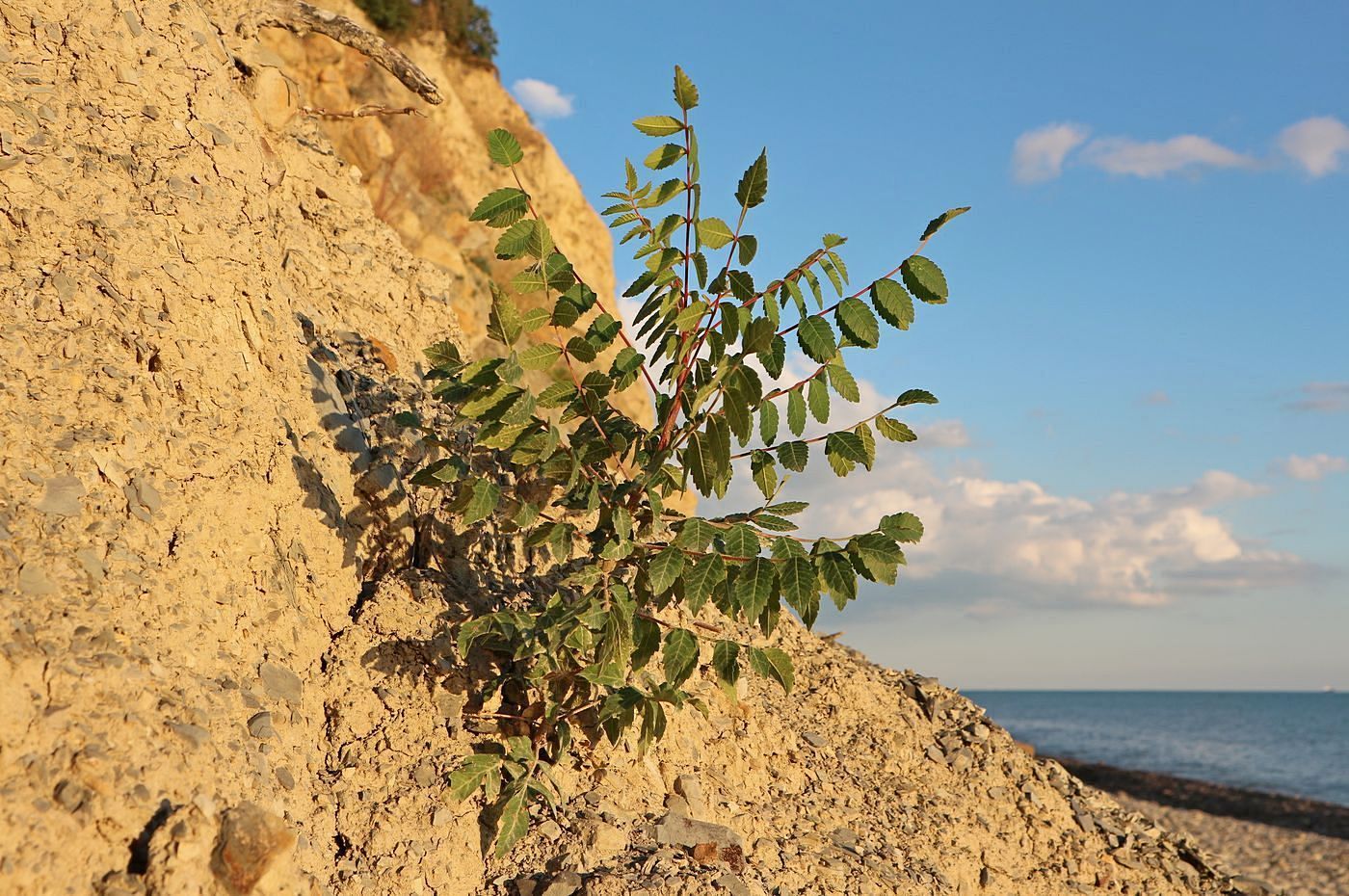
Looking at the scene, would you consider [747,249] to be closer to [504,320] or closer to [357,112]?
[504,320]

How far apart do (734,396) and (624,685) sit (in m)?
1.40

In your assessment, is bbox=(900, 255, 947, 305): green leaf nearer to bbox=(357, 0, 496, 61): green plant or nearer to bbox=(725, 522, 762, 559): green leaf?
bbox=(725, 522, 762, 559): green leaf

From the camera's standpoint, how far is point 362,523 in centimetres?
480

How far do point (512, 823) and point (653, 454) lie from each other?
1.53 metres

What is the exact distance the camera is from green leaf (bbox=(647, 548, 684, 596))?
3838mm

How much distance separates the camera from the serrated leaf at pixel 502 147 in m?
3.94

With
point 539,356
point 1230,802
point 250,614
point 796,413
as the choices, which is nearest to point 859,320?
point 796,413

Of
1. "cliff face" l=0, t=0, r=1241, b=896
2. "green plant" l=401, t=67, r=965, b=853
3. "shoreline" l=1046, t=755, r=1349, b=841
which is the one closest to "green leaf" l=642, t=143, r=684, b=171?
"green plant" l=401, t=67, r=965, b=853

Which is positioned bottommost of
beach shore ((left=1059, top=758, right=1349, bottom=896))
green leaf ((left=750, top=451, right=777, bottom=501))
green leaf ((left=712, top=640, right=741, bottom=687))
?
beach shore ((left=1059, top=758, right=1349, bottom=896))

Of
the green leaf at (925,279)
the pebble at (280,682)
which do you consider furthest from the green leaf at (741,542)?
the pebble at (280,682)

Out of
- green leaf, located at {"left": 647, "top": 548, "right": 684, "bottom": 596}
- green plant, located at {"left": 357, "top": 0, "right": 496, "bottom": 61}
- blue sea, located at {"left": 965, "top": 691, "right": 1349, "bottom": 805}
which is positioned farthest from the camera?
blue sea, located at {"left": 965, "top": 691, "right": 1349, "bottom": 805}

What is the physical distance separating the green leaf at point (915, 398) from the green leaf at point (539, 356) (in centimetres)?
139

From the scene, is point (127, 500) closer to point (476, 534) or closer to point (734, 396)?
point (476, 534)

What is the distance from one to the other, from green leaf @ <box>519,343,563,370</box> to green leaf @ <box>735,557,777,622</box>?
1.11 meters
